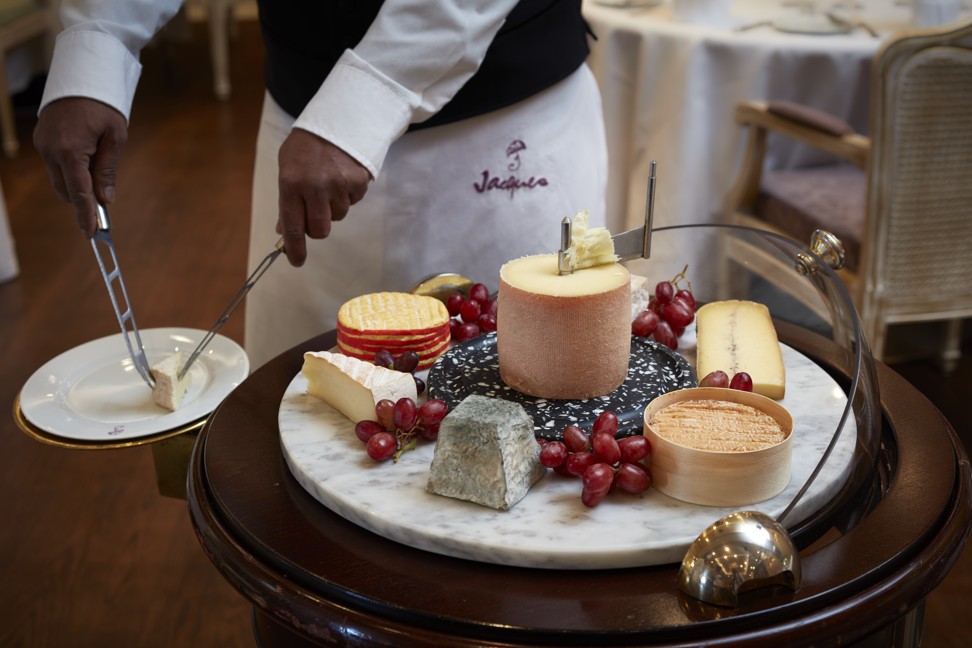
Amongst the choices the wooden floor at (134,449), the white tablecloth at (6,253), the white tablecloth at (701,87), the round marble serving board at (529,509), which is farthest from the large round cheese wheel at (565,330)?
the white tablecloth at (6,253)

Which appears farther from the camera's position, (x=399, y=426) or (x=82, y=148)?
(x=82, y=148)

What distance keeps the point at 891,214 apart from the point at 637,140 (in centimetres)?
81

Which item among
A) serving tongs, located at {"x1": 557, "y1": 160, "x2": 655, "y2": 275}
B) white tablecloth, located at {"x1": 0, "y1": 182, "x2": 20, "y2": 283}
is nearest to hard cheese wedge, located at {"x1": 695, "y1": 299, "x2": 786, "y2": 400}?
serving tongs, located at {"x1": 557, "y1": 160, "x2": 655, "y2": 275}

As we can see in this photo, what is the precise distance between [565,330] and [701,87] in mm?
1866

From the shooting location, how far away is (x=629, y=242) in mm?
966

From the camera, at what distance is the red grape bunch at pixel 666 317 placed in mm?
1077

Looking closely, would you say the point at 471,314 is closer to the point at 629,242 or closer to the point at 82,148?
the point at 629,242

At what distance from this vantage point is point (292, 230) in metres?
1.06

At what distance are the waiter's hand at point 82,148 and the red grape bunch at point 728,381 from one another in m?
0.73

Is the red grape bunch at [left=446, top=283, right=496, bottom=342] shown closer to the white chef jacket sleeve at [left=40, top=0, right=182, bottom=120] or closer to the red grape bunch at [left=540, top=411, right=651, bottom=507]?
the red grape bunch at [left=540, top=411, right=651, bottom=507]

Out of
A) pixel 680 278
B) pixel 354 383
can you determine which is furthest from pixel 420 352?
pixel 680 278

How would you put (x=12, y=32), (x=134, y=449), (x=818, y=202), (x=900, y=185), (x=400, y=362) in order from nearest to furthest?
(x=400, y=362)
(x=900, y=185)
(x=818, y=202)
(x=134, y=449)
(x=12, y=32)

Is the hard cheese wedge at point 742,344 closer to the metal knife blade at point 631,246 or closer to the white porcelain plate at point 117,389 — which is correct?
the metal knife blade at point 631,246

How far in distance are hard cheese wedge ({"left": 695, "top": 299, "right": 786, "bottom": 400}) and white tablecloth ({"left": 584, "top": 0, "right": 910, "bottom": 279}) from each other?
160 centimetres
